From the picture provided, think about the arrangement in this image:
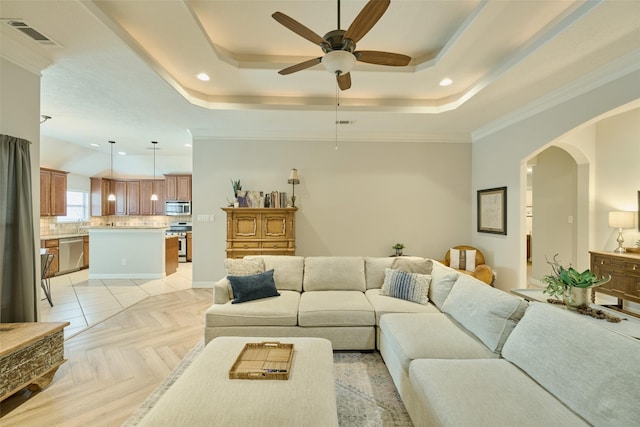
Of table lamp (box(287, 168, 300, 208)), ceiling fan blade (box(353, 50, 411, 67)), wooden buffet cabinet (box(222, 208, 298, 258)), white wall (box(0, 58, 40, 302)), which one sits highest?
ceiling fan blade (box(353, 50, 411, 67))

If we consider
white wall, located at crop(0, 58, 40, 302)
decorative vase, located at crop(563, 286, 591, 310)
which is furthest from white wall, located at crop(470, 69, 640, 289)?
white wall, located at crop(0, 58, 40, 302)

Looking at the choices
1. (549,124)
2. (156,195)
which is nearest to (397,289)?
(549,124)

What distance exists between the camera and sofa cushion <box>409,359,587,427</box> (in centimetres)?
128

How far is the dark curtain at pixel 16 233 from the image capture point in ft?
7.64

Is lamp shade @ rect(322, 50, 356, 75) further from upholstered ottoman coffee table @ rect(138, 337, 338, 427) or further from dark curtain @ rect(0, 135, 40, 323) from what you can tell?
dark curtain @ rect(0, 135, 40, 323)

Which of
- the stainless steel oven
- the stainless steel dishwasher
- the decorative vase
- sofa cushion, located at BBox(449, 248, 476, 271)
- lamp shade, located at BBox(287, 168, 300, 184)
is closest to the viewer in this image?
the decorative vase

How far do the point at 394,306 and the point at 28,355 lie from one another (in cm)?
306

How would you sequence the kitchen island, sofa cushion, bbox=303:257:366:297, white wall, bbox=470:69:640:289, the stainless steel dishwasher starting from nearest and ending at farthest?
white wall, bbox=470:69:640:289 → sofa cushion, bbox=303:257:366:297 → the kitchen island → the stainless steel dishwasher

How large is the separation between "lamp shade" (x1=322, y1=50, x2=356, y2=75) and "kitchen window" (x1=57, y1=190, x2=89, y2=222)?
8.40 meters

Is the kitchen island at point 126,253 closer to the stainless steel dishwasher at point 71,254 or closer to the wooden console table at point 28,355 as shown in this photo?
the stainless steel dishwasher at point 71,254

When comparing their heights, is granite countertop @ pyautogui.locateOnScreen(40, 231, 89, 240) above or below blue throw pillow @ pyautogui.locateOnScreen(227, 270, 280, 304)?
above

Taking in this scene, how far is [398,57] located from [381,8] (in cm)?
53

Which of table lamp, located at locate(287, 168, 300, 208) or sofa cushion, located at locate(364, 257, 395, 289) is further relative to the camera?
table lamp, located at locate(287, 168, 300, 208)

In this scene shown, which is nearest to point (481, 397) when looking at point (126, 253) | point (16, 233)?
point (16, 233)
